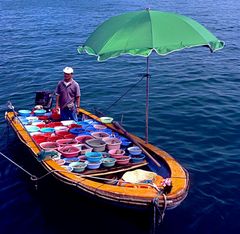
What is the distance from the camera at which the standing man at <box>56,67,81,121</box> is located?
38.4 feet

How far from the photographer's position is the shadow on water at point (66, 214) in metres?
8.13

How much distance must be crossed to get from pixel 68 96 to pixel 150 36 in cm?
439

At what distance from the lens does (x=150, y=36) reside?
8273mm

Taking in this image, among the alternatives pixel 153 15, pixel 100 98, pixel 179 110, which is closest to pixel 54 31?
pixel 100 98

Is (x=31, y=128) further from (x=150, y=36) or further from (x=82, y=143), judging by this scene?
(x=150, y=36)

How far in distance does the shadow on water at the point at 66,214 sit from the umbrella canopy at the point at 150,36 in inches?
132

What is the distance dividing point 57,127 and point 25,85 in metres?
8.67

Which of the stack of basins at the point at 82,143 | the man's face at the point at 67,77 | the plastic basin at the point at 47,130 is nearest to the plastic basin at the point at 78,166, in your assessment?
the stack of basins at the point at 82,143

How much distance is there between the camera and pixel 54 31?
108 ft

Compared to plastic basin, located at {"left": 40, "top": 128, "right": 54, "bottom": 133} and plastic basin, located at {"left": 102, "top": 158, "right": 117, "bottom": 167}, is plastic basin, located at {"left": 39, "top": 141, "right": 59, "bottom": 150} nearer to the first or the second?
plastic basin, located at {"left": 40, "top": 128, "right": 54, "bottom": 133}

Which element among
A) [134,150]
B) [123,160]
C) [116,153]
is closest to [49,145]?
[116,153]

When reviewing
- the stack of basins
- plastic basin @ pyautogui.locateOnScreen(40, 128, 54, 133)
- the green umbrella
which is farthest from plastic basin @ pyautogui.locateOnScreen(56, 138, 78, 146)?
the green umbrella

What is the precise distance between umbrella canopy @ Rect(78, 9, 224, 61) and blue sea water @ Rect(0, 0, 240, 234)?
3.52m

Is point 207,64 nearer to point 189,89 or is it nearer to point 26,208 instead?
point 189,89
